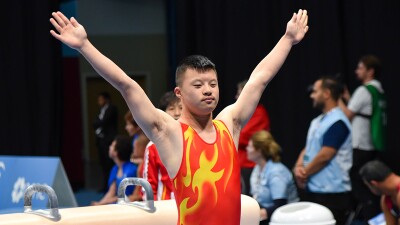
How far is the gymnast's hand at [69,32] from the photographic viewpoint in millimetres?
3186

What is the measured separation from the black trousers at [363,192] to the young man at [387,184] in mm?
2205

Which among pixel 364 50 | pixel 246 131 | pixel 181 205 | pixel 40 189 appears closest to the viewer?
pixel 181 205

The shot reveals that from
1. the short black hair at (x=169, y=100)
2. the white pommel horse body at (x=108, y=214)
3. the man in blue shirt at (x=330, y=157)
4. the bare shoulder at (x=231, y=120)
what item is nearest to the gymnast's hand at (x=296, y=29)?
the bare shoulder at (x=231, y=120)

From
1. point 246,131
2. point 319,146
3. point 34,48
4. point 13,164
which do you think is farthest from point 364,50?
point 13,164

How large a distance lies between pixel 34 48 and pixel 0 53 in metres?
0.46

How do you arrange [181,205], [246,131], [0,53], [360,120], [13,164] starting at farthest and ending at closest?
[0,53]
[360,120]
[246,131]
[13,164]
[181,205]

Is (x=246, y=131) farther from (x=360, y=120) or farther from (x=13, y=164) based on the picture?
(x=13, y=164)

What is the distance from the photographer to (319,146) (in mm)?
6324

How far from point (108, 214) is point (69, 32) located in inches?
35.5

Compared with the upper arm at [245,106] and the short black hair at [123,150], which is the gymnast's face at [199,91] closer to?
the upper arm at [245,106]

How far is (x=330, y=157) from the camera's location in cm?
624

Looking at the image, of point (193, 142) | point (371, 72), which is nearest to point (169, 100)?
point (193, 142)

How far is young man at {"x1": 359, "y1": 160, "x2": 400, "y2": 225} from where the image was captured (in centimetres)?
569

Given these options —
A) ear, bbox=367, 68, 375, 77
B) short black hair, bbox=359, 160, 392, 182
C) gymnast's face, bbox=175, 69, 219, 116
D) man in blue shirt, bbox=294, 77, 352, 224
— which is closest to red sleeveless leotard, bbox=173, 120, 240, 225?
gymnast's face, bbox=175, 69, 219, 116
